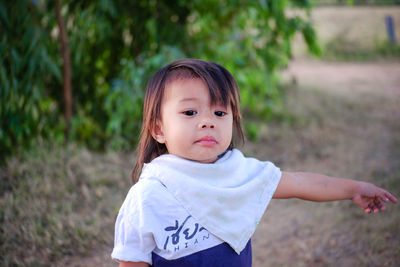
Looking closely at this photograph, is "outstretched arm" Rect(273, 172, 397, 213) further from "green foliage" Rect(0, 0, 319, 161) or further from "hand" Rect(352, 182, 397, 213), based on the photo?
"green foliage" Rect(0, 0, 319, 161)

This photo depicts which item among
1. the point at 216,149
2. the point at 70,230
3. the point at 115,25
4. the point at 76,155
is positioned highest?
the point at 115,25

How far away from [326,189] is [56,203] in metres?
1.74

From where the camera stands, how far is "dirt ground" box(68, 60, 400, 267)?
2.25 m

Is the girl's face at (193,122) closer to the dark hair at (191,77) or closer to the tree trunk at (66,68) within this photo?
the dark hair at (191,77)

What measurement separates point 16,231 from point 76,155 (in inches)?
35.7

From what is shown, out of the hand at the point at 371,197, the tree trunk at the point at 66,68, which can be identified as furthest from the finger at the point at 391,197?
the tree trunk at the point at 66,68

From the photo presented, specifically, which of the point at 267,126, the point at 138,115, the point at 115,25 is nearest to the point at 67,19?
the point at 115,25

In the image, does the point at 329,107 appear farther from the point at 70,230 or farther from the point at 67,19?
the point at 70,230

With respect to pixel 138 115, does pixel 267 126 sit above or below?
below

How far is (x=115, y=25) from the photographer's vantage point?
143 inches

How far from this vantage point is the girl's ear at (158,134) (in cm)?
145

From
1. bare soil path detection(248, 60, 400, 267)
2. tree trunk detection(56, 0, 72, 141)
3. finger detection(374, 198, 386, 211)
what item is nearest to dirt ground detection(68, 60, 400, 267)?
bare soil path detection(248, 60, 400, 267)

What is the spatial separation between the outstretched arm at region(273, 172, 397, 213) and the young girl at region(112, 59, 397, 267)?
4cm

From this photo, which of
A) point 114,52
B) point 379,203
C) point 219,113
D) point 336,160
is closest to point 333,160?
point 336,160
